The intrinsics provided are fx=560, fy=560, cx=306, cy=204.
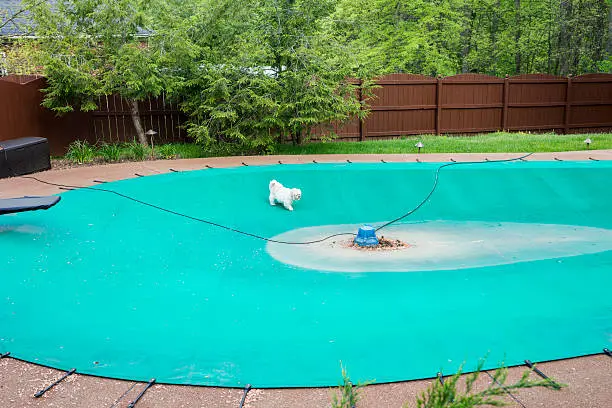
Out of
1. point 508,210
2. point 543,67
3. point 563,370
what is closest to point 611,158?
point 508,210

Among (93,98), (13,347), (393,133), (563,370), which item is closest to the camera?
(563,370)

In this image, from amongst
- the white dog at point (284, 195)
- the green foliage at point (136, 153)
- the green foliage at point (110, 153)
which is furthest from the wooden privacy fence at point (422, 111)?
the white dog at point (284, 195)

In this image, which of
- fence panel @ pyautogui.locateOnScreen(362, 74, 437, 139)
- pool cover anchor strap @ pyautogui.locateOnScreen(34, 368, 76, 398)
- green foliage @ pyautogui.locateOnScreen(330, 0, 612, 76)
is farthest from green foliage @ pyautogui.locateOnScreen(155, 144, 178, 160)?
green foliage @ pyautogui.locateOnScreen(330, 0, 612, 76)

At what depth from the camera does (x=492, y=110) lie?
16.5m

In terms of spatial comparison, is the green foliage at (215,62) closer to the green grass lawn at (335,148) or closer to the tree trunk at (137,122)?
the tree trunk at (137,122)

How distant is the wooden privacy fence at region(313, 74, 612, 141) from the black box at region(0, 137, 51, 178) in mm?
6450

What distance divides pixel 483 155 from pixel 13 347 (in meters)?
10.00

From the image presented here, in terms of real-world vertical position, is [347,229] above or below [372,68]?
below

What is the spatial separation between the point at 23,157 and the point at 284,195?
4746 millimetres

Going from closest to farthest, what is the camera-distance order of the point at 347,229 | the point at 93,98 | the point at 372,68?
the point at 347,229 < the point at 93,98 < the point at 372,68

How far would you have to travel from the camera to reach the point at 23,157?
977cm

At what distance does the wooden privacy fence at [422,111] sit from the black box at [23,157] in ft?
3.54

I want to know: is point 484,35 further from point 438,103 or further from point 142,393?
point 142,393

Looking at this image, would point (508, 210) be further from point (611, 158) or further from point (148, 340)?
point (148, 340)
